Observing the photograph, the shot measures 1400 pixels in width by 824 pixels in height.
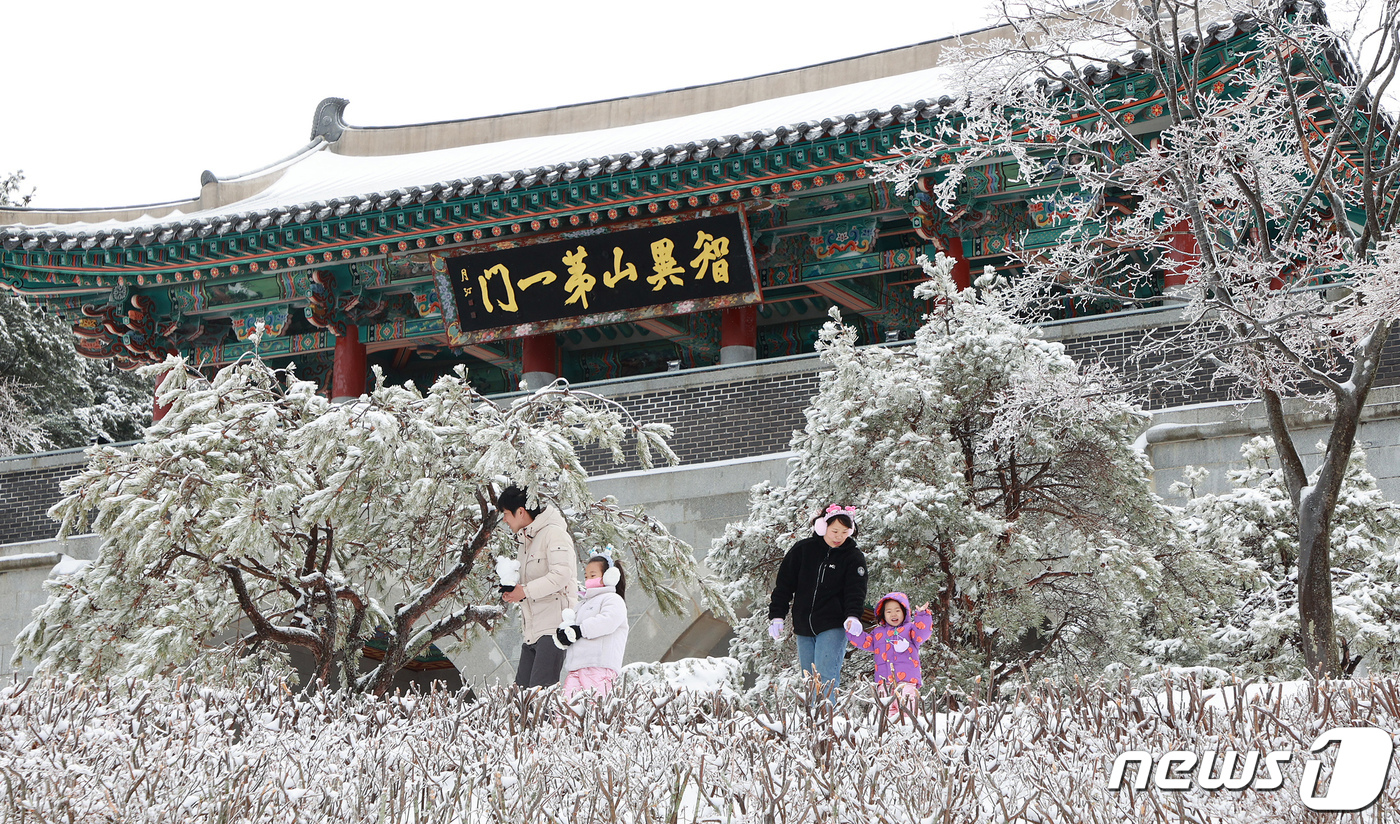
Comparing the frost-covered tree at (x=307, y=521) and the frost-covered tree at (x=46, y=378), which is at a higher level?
the frost-covered tree at (x=46, y=378)

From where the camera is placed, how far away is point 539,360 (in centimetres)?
1455

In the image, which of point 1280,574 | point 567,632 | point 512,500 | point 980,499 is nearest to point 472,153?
point 980,499

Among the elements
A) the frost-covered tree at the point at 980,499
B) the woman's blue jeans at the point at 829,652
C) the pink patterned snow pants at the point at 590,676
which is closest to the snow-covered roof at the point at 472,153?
the frost-covered tree at the point at 980,499

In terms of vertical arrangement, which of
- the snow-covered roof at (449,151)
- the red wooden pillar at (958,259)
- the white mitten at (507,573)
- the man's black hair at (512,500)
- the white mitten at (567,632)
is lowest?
the white mitten at (567,632)

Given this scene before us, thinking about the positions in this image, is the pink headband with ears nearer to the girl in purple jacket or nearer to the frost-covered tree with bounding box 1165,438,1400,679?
the girl in purple jacket

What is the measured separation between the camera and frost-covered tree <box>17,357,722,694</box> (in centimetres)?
764

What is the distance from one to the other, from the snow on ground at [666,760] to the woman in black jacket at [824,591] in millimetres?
2098

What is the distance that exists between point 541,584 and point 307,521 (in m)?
1.65

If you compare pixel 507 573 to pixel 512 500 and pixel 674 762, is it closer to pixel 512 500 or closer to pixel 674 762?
pixel 512 500

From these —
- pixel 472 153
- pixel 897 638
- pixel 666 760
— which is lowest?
pixel 666 760

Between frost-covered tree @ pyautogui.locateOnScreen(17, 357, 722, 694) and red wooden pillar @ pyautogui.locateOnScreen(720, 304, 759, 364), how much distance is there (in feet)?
15.1

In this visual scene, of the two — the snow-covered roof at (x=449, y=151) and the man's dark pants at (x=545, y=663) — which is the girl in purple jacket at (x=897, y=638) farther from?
the snow-covered roof at (x=449, y=151)

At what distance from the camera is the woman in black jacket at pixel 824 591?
281 inches

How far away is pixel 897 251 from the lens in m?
13.3
